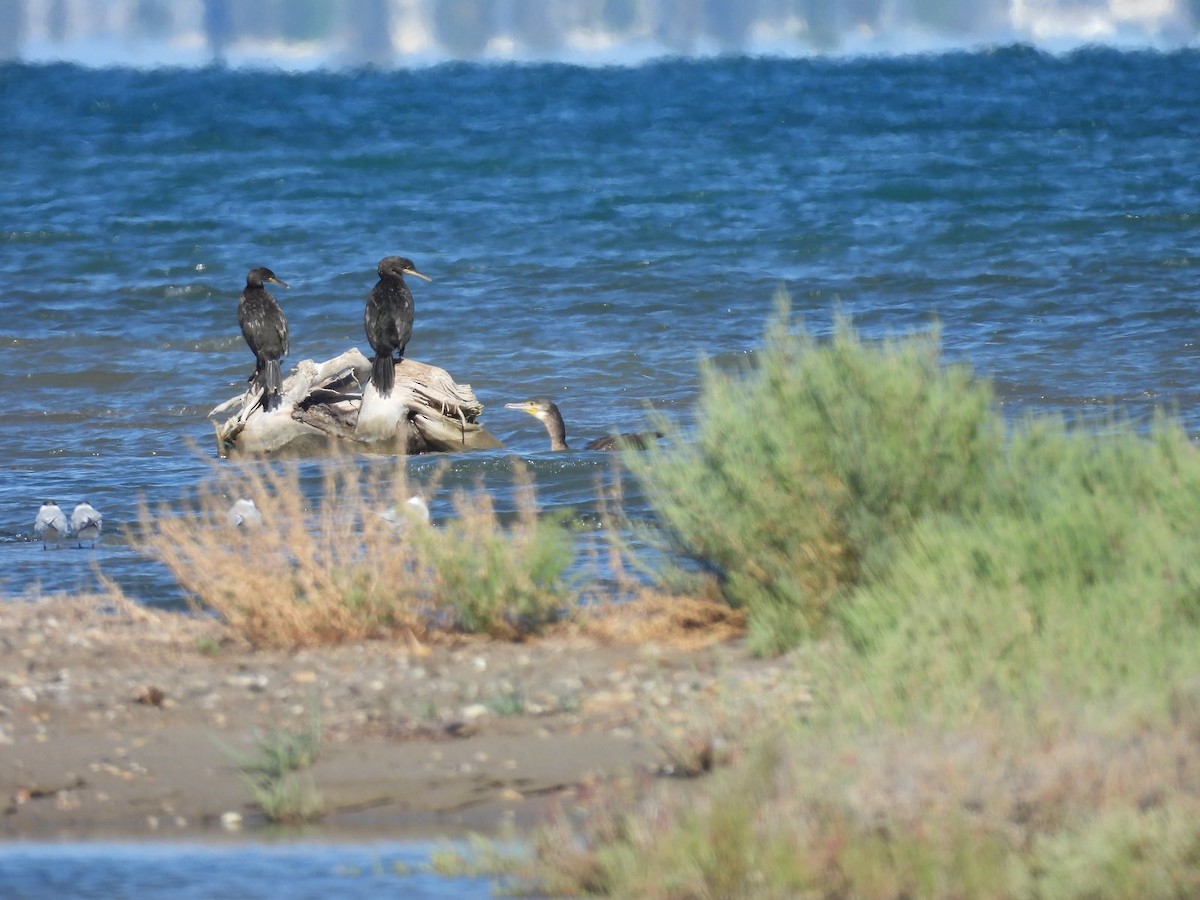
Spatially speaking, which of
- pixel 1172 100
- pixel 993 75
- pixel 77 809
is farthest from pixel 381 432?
pixel 993 75

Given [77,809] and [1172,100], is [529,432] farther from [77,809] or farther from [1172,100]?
[1172,100]

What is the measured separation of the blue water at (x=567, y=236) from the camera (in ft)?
53.9

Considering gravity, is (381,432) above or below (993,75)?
below

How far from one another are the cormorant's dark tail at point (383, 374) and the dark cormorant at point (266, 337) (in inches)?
35.4

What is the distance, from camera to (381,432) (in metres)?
13.3

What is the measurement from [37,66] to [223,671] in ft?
147

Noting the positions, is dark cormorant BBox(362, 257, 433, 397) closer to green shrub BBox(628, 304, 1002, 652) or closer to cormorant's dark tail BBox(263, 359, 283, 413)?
cormorant's dark tail BBox(263, 359, 283, 413)

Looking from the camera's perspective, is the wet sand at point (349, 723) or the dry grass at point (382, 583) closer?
the wet sand at point (349, 723)

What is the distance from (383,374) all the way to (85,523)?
11.6 ft

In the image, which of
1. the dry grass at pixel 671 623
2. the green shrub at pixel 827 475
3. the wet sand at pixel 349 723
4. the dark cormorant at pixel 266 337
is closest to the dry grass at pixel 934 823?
the wet sand at pixel 349 723

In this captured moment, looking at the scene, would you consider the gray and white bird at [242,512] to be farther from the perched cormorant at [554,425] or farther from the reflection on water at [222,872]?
the perched cormorant at [554,425]

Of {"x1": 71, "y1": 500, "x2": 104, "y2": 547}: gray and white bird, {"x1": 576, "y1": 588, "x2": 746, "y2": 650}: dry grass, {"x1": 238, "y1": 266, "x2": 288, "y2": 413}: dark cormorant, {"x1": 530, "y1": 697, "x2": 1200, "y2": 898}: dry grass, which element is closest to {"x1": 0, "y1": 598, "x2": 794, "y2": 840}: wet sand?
{"x1": 576, "y1": 588, "x2": 746, "y2": 650}: dry grass

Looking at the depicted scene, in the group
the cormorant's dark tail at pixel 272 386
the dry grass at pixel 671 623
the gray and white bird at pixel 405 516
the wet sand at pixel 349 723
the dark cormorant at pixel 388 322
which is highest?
the dark cormorant at pixel 388 322

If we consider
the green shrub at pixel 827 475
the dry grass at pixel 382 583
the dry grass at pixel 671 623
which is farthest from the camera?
the dry grass at pixel 382 583
